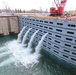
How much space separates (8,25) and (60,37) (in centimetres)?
2515

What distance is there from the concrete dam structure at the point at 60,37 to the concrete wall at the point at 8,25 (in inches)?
604

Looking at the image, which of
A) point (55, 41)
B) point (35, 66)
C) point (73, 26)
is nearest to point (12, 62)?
point (35, 66)

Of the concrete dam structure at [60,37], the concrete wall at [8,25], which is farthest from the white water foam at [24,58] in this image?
the concrete wall at [8,25]

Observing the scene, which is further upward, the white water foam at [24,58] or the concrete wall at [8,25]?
the concrete wall at [8,25]

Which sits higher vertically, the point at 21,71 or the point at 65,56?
the point at 65,56

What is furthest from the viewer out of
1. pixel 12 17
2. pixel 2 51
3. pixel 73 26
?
pixel 12 17

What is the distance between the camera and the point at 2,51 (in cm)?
2475

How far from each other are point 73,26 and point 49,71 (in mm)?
8544

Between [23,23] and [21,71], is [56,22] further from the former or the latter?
[23,23]

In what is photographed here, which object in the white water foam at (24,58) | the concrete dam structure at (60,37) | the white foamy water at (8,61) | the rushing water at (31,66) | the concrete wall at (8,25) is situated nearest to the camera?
A: the rushing water at (31,66)

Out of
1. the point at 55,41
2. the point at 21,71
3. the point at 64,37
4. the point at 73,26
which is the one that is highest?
the point at 73,26

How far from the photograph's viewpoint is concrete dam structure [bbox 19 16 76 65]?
17.7 meters

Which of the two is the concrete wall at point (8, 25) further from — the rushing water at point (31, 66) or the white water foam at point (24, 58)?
the rushing water at point (31, 66)

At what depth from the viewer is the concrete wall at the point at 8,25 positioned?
38031 millimetres
